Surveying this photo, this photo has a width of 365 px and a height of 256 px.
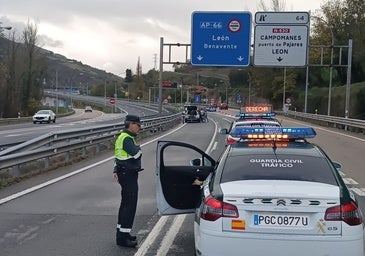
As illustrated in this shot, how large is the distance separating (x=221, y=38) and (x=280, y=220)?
981 inches

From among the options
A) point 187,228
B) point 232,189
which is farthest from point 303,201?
point 187,228

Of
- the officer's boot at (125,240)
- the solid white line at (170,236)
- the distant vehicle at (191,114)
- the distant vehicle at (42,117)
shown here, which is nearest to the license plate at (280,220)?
the solid white line at (170,236)

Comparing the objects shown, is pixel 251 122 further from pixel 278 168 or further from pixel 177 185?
pixel 278 168

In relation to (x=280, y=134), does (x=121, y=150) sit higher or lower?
lower

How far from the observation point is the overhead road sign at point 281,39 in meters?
27.9

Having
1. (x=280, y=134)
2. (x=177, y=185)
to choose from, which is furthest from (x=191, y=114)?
(x=280, y=134)

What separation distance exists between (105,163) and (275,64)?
14.1 m

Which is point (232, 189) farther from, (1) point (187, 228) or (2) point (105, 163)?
(2) point (105, 163)

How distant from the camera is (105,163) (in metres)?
16.5

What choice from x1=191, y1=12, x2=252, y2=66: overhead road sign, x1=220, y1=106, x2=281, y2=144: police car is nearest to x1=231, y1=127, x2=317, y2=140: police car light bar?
x1=220, y1=106, x2=281, y2=144: police car

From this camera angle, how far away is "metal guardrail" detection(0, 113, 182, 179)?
40.6 ft

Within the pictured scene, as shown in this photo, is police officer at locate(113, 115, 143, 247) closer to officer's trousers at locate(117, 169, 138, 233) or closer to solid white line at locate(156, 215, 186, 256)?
officer's trousers at locate(117, 169, 138, 233)

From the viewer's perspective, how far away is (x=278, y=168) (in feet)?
18.6

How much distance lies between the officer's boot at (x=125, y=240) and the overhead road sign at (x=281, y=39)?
22.3m
